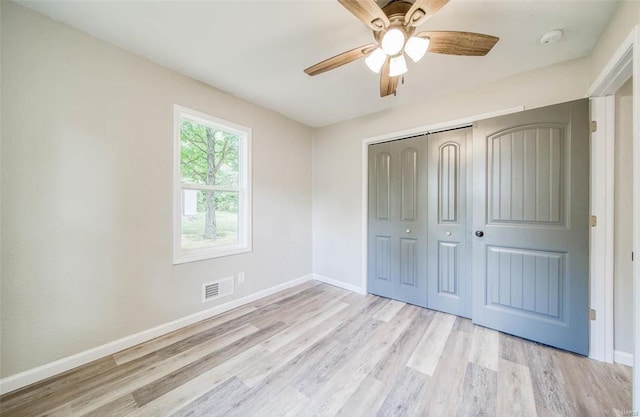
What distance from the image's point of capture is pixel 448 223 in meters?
2.60

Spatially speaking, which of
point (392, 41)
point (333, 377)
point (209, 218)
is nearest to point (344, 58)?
point (392, 41)

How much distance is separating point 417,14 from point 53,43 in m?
2.45

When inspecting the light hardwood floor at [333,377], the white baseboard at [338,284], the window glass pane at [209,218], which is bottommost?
the light hardwood floor at [333,377]

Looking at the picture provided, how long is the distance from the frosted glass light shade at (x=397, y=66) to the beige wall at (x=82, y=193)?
1.93 m

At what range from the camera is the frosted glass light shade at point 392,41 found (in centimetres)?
133

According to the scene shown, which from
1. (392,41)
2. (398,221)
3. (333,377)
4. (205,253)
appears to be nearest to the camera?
(392,41)

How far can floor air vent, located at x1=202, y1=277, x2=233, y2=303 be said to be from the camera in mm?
2506

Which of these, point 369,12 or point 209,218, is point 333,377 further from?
point 369,12

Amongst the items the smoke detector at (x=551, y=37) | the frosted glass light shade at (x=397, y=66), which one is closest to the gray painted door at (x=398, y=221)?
the smoke detector at (x=551, y=37)

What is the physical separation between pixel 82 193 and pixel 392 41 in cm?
241

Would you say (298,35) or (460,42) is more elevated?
(298,35)

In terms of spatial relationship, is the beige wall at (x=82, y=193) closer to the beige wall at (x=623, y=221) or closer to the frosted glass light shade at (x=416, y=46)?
the frosted glass light shade at (x=416, y=46)

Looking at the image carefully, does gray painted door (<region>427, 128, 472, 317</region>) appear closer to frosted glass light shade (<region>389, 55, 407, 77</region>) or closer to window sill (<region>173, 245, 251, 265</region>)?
frosted glass light shade (<region>389, 55, 407, 77</region>)

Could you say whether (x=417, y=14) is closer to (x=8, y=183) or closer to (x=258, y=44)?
(x=258, y=44)
